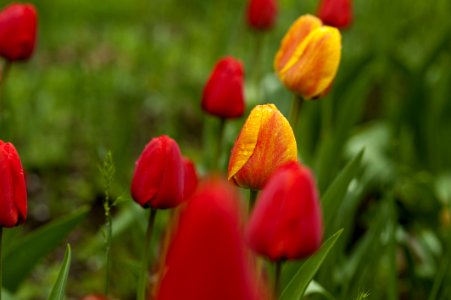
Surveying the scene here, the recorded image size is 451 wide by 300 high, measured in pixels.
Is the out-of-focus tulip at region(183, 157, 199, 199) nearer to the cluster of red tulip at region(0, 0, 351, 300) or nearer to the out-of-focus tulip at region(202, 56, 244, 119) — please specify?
the cluster of red tulip at region(0, 0, 351, 300)

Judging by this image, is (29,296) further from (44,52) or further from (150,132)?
(44,52)

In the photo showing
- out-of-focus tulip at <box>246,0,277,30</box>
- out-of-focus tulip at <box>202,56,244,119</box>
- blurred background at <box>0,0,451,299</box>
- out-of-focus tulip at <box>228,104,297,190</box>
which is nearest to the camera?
out-of-focus tulip at <box>228,104,297,190</box>

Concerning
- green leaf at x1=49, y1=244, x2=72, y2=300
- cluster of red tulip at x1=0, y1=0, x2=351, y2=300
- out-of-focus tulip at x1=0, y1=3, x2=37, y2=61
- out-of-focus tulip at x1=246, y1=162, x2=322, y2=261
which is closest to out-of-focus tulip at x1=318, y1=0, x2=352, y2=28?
cluster of red tulip at x1=0, y1=0, x2=351, y2=300

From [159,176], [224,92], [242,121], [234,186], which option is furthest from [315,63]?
[242,121]

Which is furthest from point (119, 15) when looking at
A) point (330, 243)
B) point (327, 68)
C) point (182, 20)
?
point (330, 243)

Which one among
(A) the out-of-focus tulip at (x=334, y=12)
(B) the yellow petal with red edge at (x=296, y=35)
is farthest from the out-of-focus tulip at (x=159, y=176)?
(A) the out-of-focus tulip at (x=334, y=12)

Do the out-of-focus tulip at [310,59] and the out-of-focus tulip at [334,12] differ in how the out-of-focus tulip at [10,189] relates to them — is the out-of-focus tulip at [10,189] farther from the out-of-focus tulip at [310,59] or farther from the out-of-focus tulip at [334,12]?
the out-of-focus tulip at [334,12]
